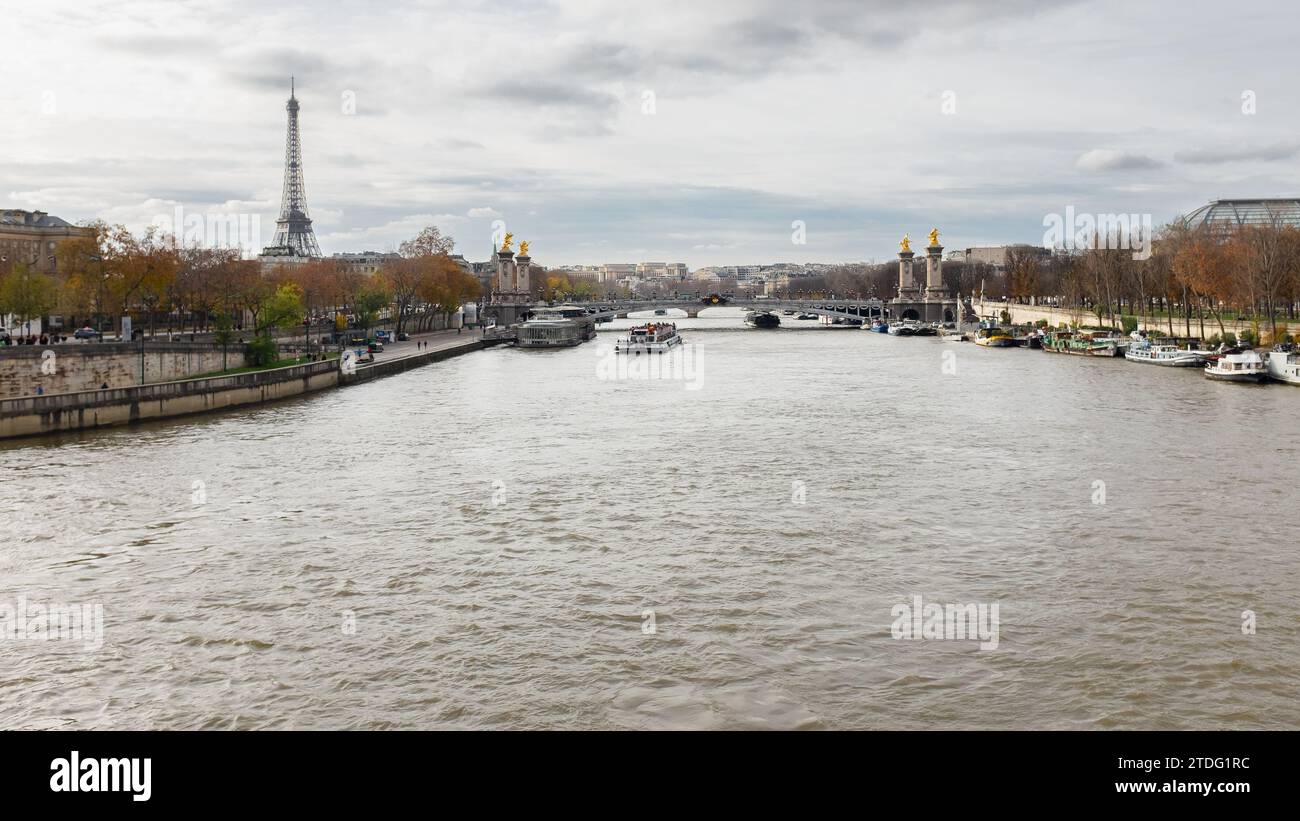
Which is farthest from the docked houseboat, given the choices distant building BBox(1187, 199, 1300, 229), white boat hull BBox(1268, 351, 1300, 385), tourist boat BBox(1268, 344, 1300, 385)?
distant building BBox(1187, 199, 1300, 229)

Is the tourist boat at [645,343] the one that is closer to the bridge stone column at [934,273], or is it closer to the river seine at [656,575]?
the river seine at [656,575]

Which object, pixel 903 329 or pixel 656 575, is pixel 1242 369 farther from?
pixel 903 329

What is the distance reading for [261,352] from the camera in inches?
1510

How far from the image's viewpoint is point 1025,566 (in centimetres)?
1392

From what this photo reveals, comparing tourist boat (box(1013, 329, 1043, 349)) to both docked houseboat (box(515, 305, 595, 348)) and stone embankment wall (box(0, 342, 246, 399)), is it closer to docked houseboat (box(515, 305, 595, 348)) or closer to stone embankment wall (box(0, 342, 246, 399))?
docked houseboat (box(515, 305, 595, 348))

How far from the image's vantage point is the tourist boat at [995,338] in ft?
216

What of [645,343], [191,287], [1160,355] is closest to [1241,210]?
[1160,355]

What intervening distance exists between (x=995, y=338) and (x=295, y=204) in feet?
250

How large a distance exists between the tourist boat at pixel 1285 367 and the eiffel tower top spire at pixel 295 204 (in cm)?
9114

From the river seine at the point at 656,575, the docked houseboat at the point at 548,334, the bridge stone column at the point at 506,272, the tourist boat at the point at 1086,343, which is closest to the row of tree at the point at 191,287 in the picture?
the docked houseboat at the point at 548,334

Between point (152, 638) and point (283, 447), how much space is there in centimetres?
1403

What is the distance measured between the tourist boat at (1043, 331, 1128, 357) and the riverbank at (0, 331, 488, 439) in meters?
34.6
